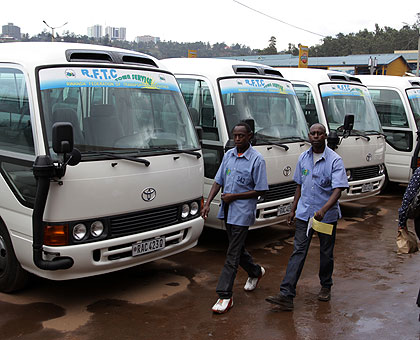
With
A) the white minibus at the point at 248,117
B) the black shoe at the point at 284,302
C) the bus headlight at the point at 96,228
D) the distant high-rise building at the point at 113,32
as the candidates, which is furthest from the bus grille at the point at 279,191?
the distant high-rise building at the point at 113,32

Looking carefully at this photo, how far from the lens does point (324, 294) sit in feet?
17.0

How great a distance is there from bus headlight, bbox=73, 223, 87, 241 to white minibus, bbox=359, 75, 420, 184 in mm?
7328

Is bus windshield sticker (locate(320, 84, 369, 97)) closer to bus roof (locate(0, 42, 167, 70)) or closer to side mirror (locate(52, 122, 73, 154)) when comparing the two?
bus roof (locate(0, 42, 167, 70))

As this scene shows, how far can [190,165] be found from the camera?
18.0 ft

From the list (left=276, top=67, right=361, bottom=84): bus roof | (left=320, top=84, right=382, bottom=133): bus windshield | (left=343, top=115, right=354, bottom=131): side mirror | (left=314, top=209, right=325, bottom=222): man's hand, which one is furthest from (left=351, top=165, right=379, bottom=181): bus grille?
(left=314, top=209, right=325, bottom=222): man's hand

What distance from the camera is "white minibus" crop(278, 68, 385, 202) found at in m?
8.74

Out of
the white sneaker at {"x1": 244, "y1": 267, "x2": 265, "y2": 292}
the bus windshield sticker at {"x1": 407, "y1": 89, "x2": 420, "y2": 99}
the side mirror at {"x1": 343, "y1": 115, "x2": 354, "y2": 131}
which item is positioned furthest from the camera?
the bus windshield sticker at {"x1": 407, "y1": 89, "x2": 420, "y2": 99}

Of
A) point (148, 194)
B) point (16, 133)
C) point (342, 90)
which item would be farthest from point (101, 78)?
point (342, 90)

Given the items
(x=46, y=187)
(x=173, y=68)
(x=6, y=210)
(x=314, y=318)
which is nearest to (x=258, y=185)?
(x=314, y=318)

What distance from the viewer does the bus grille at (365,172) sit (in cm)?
881

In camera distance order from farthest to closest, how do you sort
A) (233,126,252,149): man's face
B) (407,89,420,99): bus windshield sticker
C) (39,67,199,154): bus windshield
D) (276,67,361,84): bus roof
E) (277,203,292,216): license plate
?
(407,89,420,99): bus windshield sticker → (276,67,361,84): bus roof → (277,203,292,216): license plate → (233,126,252,149): man's face → (39,67,199,154): bus windshield

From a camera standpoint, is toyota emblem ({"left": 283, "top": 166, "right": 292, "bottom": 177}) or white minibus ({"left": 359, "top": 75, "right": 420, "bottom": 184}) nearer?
toyota emblem ({"left": 283, "top": 166, "right": 292, "bottom": 177})

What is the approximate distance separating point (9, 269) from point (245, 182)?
2.32 metres

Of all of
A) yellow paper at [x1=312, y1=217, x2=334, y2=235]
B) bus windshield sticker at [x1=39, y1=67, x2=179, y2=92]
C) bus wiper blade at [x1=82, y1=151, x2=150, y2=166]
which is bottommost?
yellow paper at [x1=312, y1=217, x2=334, y2=235]
